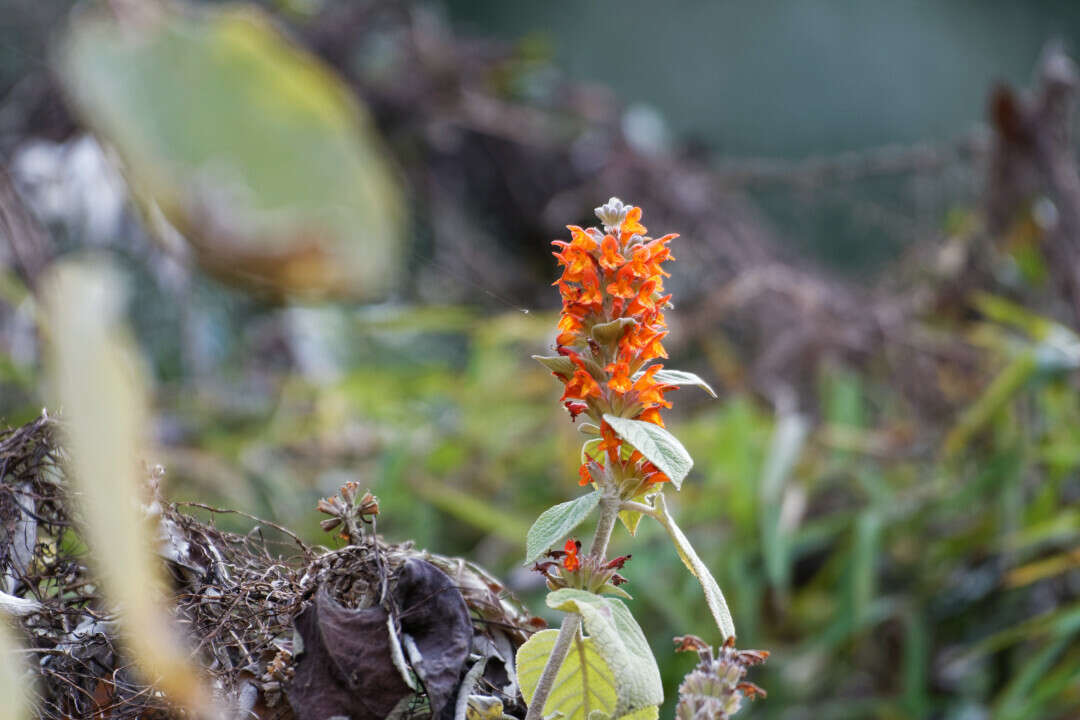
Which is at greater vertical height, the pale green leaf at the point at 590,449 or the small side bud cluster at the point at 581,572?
the pale green leaf at the point at 590,449

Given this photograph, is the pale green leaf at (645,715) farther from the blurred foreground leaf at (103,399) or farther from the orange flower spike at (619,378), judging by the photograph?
the blurred foreground leaf at (103,399)

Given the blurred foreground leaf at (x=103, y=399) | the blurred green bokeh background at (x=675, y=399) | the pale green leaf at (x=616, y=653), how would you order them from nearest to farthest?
the blurred foreground leaf at (x=103, y=399) < the pale green leaf at (x=616, y=653) < the blurred green bokeh background at (x=675, y=399)

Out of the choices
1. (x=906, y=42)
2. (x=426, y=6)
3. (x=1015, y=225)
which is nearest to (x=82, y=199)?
(x=1015, y=225)

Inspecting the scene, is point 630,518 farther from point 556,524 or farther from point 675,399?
point 675,399

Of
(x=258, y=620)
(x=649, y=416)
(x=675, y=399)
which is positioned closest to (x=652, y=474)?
(x=649, y=416)

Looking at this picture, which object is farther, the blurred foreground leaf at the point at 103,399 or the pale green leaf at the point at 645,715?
the pale green leaf at the point at 645,715

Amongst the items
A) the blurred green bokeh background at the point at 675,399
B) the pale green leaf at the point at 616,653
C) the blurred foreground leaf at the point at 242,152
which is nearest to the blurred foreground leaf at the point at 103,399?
the blurred foreground leaf at the point at 242,152

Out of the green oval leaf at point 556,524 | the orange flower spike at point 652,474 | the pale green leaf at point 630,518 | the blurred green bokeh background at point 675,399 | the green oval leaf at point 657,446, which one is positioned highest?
the green oval leaf at point 657,446
